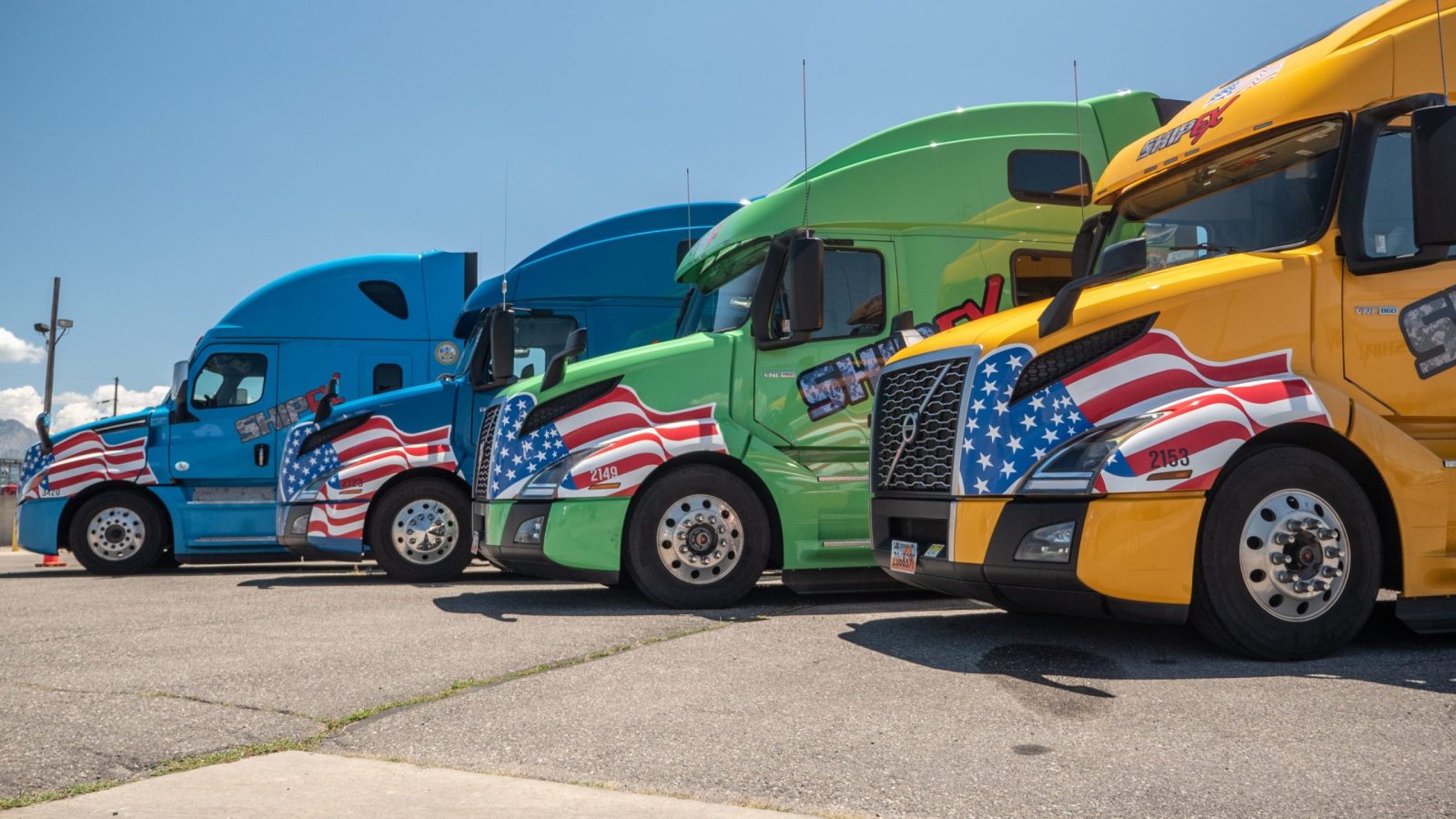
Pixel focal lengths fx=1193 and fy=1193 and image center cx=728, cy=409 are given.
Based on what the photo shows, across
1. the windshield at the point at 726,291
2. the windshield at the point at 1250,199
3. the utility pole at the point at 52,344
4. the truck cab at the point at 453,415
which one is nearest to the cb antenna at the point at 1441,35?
the windshield at the point at 1250,199

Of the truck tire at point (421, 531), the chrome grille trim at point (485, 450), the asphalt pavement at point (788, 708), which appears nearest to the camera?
the asphalt pavement at point (788, 708)

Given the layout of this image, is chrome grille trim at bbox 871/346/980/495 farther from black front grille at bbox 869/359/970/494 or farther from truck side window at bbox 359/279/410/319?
truck side window at bbox 359/279/410/319

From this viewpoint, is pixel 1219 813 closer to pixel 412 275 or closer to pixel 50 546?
pixel 412 275

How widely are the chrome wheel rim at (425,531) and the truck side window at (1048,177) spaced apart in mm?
5878

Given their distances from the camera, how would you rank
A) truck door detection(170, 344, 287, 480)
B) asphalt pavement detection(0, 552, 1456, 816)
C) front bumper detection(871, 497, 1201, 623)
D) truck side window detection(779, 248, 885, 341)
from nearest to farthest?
asphalt pavement detection(0, 552, 1456, 816) < front bumper detection(871, 497, 1201, 623) < truck side window detection(779, 248, 885, 341) < truck door detection(170, 344, 287, 480)

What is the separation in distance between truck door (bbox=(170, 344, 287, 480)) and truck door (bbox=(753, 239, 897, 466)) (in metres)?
7.15

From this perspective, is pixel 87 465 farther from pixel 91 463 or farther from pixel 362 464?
pixel 362 464

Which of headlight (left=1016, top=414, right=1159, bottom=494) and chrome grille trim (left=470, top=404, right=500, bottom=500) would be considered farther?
chrome grille trim (left=470, top=404, right=500, bottom=500)

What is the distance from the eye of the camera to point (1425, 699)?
4.73 metres

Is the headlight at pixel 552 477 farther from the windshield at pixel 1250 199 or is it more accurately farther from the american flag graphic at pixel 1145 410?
the windshield at pixel 1250 199

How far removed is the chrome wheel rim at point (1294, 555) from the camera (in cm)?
549

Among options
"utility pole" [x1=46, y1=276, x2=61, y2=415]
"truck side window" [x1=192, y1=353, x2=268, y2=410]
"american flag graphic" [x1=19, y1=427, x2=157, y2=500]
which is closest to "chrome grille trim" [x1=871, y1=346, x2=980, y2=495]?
"truck side window" [x1=192, y1=353, x2=268, y2=410]

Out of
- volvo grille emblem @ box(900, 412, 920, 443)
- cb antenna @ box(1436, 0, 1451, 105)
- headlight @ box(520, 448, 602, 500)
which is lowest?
headlight @ box(520, 448, 602, 500)

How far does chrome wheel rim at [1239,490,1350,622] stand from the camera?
18.0ft
